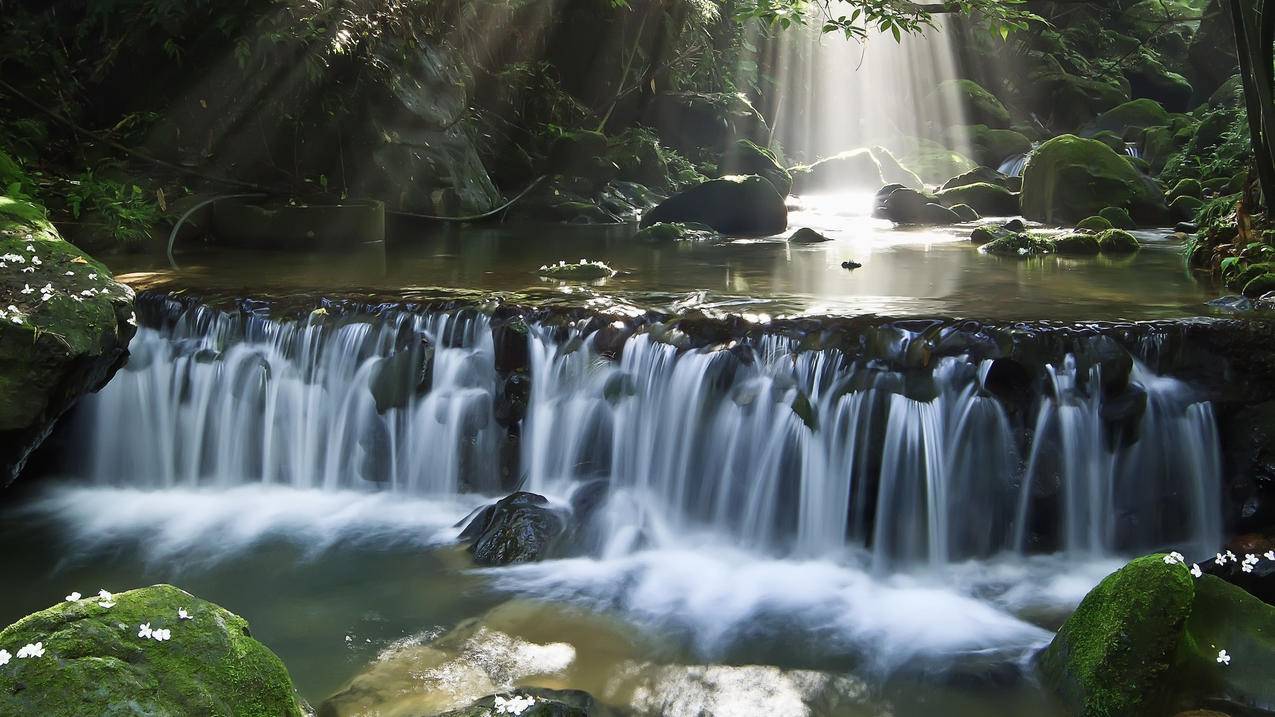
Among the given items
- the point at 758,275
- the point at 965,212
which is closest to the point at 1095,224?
the point at 965,212

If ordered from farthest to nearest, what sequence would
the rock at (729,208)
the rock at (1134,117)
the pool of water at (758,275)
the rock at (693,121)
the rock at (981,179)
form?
the rock at (1134,117), the rock at (693,121), the rock at (981,179), the rock at (729,208), the pool of water at (758,275)

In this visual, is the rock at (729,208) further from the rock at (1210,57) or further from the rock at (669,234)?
the rock at (1210,57)

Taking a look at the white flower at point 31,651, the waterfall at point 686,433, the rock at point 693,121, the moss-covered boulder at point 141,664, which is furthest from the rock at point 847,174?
Result: the white flower at point 31,651

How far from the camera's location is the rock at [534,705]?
164 inches

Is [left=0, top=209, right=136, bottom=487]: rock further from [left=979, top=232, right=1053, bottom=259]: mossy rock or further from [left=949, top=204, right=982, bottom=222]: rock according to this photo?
[left=949, top=204, right=982, bottom=222]: rock

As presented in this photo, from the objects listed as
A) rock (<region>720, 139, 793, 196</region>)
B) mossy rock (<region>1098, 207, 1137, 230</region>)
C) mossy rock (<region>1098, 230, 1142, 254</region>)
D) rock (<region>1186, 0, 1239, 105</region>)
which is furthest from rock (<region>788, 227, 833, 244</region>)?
rock (<region>1186, 0, 1239, 105</region>)

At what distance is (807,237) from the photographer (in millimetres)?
15422

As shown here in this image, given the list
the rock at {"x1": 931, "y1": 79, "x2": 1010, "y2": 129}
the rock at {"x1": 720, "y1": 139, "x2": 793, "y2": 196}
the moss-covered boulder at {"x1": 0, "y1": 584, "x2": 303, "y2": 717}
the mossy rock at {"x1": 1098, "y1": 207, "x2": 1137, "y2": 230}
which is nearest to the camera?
the moss-covered boulder at {"x1": 0, "y1": 584, "x2": 303, "y2": 717}

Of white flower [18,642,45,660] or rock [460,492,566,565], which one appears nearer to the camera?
white flower [18,642,45,660]

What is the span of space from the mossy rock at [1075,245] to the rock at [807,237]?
347 centimetres

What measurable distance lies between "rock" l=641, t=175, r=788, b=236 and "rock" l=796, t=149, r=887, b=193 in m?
10.7

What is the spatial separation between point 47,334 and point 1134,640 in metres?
6.43

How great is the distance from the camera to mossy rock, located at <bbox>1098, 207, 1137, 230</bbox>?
15955 millimetres

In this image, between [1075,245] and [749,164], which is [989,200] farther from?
[1075,245]
